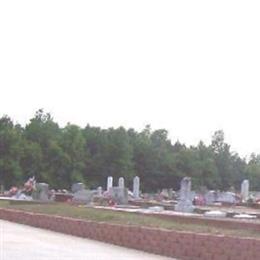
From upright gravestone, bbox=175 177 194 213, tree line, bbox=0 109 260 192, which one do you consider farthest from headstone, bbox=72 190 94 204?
tree line, bbox=0 109 260 192

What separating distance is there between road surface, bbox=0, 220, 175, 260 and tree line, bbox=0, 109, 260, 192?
59.7 meters

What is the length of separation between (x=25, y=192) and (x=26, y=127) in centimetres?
4731

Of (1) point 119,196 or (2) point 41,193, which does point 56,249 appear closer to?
(1) point 119,196

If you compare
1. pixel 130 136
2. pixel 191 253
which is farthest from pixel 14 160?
pixel 191 253

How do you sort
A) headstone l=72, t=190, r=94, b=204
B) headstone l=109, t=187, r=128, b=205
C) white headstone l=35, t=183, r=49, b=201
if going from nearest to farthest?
headstone l=109, t=187, r=128, b=205, headstone l=72, t=190, r=94, b=204, white headstone l=35, t=183, r=49, b=201

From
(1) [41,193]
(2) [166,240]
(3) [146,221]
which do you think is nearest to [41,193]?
(1) [41,193]

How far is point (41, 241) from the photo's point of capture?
55.6ft

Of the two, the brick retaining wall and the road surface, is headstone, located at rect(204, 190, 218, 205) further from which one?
the road surface

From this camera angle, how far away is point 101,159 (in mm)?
87875

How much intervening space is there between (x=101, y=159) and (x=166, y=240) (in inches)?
2882

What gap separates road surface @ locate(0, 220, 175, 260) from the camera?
1369 cm

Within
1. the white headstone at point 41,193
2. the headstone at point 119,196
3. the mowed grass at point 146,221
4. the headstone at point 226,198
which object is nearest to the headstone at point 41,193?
the white headstone at point 41,193

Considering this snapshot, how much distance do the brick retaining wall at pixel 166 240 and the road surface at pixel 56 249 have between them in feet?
0.87

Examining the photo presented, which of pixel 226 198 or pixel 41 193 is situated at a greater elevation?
pixel 226 198
